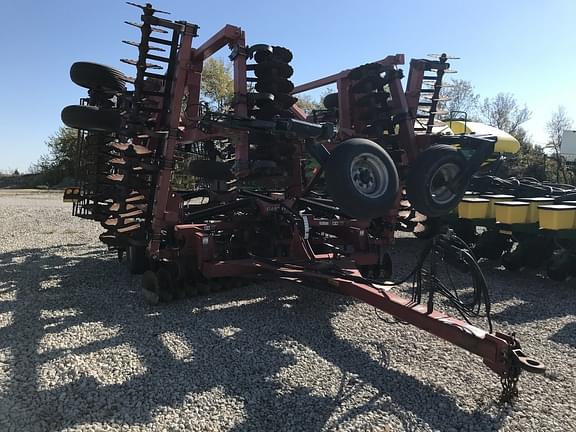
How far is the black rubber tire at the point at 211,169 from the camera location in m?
6.13

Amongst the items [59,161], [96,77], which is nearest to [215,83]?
[59,161]

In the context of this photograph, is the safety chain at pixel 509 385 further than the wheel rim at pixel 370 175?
No

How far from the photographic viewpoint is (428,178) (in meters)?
4.19

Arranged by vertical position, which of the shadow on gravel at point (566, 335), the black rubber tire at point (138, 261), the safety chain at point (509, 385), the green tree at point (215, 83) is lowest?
the shadow on gravel at point (566, 335)

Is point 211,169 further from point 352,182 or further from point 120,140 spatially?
point 352,182

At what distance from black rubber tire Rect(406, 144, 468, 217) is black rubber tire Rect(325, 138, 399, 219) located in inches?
8.4

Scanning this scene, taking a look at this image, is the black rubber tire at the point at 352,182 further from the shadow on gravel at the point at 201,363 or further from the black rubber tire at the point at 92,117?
the black rubber tire at the point at 92,117

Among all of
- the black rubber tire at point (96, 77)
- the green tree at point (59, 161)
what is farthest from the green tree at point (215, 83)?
the black rubber tire at point (96, 77)

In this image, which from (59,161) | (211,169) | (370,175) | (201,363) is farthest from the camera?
(59,161)

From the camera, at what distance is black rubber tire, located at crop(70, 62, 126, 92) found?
282 inches

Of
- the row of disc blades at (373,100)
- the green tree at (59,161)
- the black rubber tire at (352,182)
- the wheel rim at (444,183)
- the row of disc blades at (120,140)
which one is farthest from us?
the green tree at (59,161)

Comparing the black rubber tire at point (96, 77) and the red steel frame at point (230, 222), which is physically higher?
the black rubber tire at point (96, 77)

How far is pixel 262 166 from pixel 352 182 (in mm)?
1725

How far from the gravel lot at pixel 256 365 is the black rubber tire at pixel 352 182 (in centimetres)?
128
